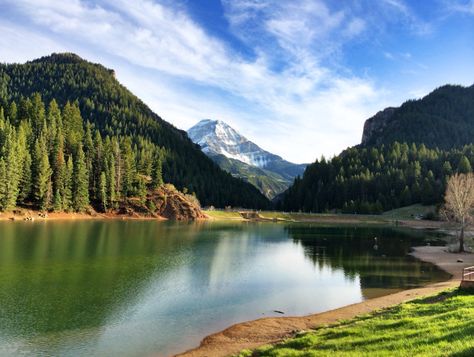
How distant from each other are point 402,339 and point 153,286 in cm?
3160

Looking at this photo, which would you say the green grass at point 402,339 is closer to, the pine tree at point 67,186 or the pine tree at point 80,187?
the pine tree at point 67,186

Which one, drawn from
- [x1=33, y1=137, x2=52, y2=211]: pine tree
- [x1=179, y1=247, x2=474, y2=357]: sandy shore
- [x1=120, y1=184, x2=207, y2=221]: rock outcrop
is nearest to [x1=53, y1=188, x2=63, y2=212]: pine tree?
[x1=33, y1=137, x2=52, y2=211]: pine tree

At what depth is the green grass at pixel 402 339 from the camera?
17.0 metres

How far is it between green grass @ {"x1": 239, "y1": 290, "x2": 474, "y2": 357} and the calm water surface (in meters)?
9.48

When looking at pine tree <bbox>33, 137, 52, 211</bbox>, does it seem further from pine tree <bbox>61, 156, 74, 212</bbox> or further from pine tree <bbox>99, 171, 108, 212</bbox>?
pine tree <bbox>99, 171, 108, 212</bbox>

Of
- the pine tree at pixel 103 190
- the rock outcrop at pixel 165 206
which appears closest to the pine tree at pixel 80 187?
the pine tree at pixel 103 190

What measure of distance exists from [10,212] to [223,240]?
66.9 meters

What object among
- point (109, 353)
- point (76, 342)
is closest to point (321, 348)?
point (109, 353)

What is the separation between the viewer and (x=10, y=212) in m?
118

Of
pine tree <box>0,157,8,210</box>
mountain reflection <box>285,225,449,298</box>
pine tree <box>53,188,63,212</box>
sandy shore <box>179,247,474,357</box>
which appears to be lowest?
sandy shore <box>179,247,474,357</box>

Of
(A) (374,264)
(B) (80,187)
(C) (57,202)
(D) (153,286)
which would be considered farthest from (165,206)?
(D) (153,286)

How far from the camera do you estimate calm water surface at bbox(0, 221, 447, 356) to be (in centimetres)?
2939

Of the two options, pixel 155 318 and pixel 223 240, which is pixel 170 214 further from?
pixel 155 318

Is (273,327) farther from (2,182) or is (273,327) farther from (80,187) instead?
(80,187)
